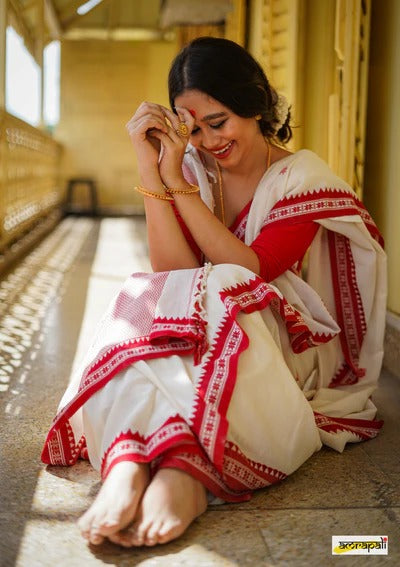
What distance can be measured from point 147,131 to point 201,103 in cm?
16

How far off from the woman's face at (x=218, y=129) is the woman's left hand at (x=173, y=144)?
0.03 meters

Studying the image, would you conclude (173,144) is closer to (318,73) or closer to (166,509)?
(166,509)

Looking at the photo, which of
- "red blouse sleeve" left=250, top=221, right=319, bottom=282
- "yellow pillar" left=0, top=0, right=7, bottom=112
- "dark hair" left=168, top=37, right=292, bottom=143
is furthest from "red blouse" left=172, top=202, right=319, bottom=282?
"yellow pillar" left=0, top=0, right=7, bottom=112

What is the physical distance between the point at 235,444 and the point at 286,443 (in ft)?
0.45

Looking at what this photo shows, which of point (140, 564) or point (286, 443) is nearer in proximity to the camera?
point (140, 564)

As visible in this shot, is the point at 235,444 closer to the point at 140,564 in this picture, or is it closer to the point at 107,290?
the point at 140,564

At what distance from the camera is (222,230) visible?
1863mm

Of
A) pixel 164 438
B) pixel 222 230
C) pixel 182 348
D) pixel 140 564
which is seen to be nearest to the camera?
pixel 140 564

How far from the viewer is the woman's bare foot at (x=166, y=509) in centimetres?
129

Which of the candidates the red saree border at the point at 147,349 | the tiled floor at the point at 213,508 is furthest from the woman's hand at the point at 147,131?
the tiled floor at the point at 213,508

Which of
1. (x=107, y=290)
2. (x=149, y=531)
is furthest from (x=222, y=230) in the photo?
(x=107, y=290)

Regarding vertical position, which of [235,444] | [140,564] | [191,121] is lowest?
[140,564]

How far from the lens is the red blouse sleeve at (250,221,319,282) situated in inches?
73.7

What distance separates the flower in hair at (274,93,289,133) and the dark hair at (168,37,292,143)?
0.11 metres
